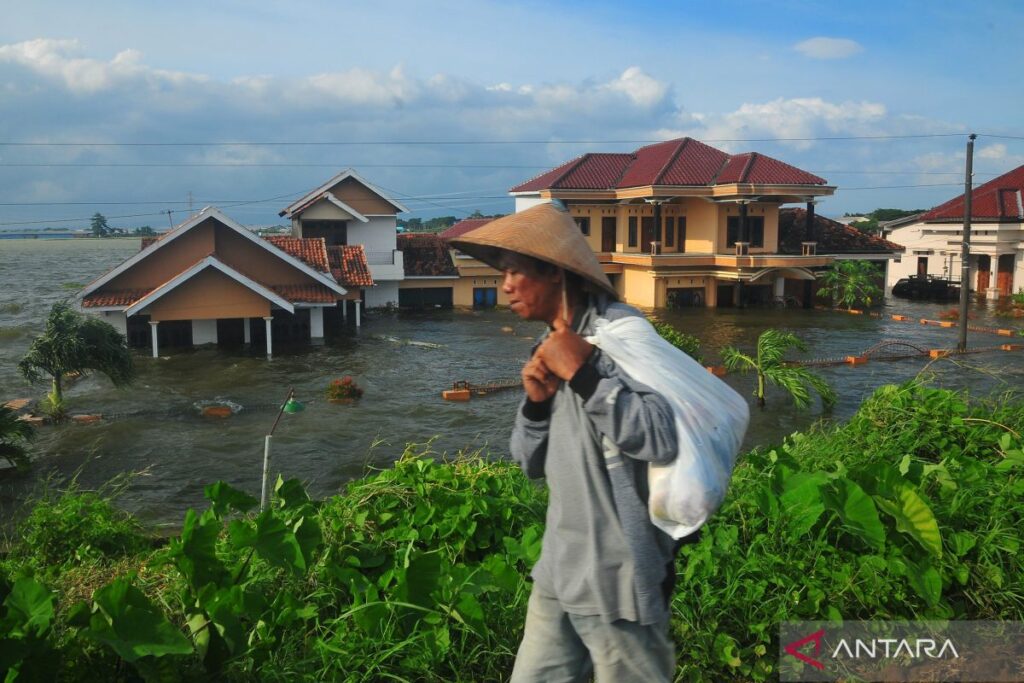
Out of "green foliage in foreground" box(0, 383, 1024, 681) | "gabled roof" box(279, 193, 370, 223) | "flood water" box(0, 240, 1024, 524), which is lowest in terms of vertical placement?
"flood water" box(0, 240, 1024, 524)

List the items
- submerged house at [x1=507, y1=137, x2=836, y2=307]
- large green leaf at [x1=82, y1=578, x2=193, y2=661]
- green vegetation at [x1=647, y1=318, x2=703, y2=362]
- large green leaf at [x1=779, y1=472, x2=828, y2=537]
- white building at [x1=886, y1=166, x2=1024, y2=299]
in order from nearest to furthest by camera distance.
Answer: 1. large green leaf at [x1=82, y1=578, x2=193, y2=661]
2. large green leaf at [x1=779, y1=472, x2=828, y2=537]
3. green vegetation at [x1=647, y1=318, x2=703, y2=362]
4. submerged house at [x1=507, y1=137, x2=836, y2=307]
5. white building at [x1=886, y1=166, x2=1024, y2=299]

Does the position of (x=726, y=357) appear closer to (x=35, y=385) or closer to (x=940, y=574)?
(x=940, y=574)

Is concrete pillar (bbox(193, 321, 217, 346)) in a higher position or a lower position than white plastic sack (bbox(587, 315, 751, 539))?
lower

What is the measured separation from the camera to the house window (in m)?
29.9

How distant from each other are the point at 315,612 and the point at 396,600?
37cm

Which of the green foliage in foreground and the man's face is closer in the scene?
the man's face

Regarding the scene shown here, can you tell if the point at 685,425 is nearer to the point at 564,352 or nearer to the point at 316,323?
the point at 564,352

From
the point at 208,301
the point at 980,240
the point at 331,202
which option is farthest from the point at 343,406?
the point at 980,240

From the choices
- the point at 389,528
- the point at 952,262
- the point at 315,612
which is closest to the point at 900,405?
the point at 389,528

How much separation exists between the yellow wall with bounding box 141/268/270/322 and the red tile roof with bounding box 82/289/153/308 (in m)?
0.68

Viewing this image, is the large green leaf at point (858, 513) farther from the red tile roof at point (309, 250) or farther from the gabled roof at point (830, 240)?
the gabled roof at point (830, 240)

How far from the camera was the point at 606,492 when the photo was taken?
245 centimetres

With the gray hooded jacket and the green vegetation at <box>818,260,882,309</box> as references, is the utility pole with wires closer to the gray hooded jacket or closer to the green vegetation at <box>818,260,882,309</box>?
the green vegetation at <box>818,260,882,309</box>

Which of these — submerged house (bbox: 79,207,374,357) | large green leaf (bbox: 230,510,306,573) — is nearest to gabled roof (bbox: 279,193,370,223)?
submerged house (bbox: 79,207,374,357)
